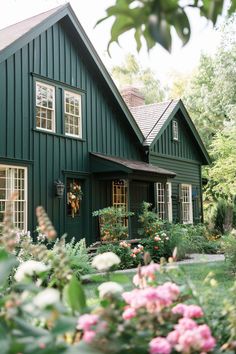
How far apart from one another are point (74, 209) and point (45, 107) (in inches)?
120

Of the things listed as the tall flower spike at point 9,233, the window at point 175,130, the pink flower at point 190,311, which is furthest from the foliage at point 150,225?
the tall flower spike at point 9,233

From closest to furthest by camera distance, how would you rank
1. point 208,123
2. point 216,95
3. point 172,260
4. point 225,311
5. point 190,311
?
point 190,311, point 225,311, point 172,260, point 216,95, point 208,123

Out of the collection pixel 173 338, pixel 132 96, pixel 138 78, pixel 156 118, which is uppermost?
pixel 138 78

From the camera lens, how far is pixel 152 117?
18484 mm

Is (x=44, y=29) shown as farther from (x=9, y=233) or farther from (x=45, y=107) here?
(x=9, y=233)

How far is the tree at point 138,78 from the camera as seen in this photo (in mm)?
42022

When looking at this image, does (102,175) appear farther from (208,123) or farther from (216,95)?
(208,123)

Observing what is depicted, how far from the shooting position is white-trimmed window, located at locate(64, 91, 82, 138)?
13352 mm

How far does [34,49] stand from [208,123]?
2065cm

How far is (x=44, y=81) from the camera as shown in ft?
41.0

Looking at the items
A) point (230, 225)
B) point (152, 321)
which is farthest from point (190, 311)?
point (230, 225)

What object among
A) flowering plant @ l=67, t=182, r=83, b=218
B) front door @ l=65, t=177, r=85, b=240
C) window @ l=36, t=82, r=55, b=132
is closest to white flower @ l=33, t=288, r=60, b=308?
window @ l=36, t=82, r=55, b=132

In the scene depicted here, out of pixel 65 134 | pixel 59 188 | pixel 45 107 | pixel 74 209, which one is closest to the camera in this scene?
pixel 59 188

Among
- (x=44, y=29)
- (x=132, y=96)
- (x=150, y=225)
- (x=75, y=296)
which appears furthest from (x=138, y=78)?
(x=75, y=296)
